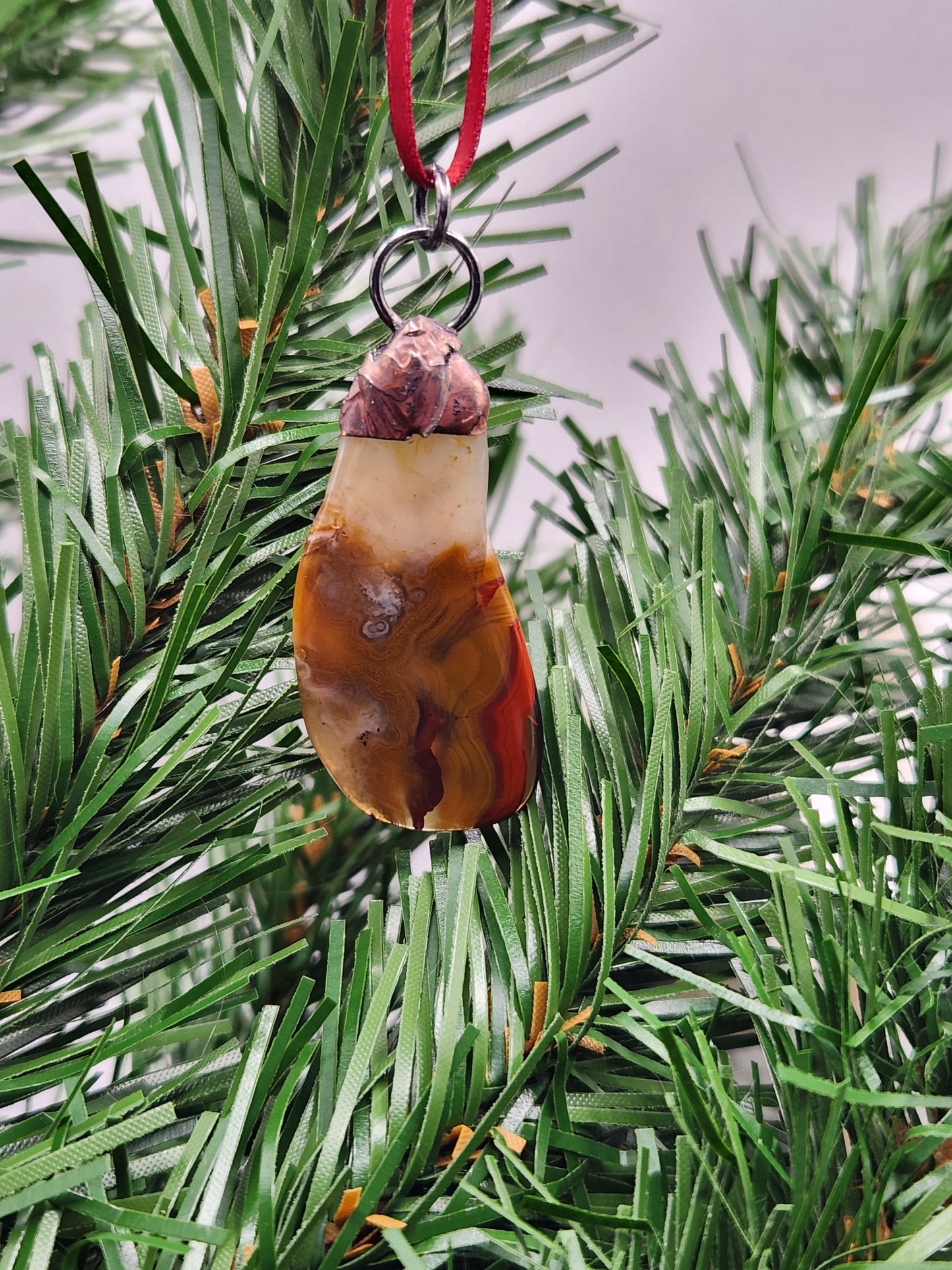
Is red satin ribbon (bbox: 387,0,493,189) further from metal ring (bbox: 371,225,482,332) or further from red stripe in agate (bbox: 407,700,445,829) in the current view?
red stripe in agate (bbox: 407,700,445,829)

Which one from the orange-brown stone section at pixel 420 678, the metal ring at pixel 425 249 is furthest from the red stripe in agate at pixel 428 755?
the metal ring at pixel 425 249

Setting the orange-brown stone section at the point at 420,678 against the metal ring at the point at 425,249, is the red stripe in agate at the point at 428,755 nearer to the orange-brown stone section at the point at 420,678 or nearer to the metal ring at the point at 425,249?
the orange-brown stone section at the point at 420,678

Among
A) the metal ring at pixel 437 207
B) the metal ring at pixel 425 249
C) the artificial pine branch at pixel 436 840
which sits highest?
the metal ring at pixel 437 207

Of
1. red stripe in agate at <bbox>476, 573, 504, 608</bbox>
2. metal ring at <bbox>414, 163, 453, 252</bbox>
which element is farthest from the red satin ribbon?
red stripe in agate at <bbox>476, 573, 504, 608</bbox>

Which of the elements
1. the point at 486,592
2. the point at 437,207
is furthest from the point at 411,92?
the point at 486,592

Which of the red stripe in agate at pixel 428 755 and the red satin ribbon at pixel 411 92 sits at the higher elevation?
the red satin ribbon at pixel 411 92

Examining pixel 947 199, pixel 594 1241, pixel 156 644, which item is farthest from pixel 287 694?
pixel 947 199

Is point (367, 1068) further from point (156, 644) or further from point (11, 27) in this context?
point (11, 27)

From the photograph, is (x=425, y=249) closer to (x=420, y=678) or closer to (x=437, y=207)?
(x=437, y=207)
